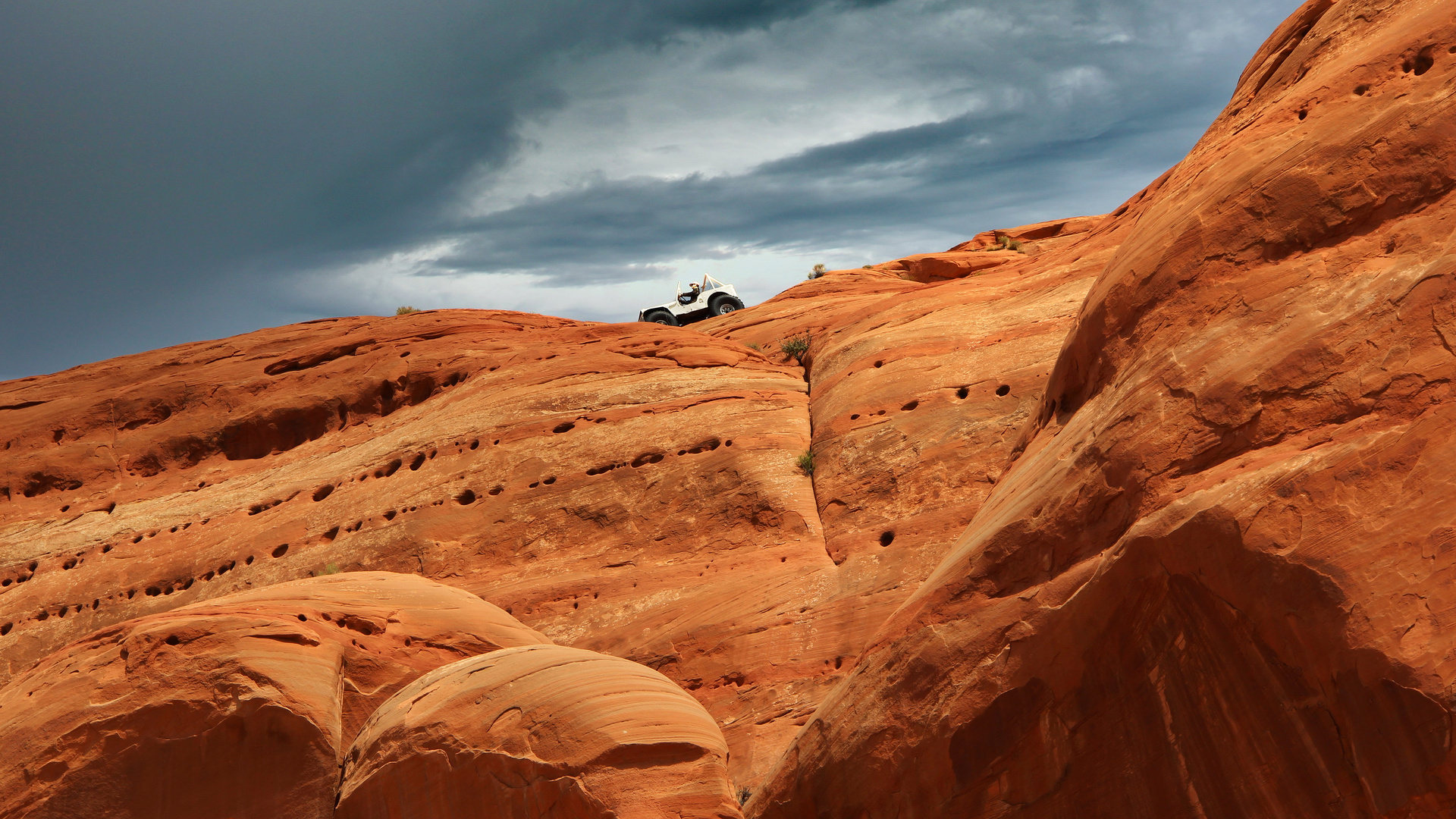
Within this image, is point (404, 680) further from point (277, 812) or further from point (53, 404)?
point (53, 404)

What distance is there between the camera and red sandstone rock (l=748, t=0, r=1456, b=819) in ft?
15.1

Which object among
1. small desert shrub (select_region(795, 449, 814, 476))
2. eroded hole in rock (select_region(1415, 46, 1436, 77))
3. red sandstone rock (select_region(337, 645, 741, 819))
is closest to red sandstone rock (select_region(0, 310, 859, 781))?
small desert shrub (select_region(795, 449, 814, 476))

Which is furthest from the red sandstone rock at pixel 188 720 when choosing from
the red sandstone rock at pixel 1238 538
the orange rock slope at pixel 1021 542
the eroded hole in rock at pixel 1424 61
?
the eroded hole in rock at pixel 1424 61

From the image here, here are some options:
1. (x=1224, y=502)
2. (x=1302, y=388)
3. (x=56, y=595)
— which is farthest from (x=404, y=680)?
(x=56, y=595)

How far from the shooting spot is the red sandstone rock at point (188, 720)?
7.65 m

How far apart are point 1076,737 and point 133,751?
7587 mm

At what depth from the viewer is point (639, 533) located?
1339 cm

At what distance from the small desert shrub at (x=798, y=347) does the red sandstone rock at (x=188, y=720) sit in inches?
441

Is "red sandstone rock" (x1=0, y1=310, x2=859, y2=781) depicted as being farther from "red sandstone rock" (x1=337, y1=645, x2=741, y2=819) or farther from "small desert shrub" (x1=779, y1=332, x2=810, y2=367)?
"red sandstone rock" (x1=337, y1=645, x2=741, y2=819)

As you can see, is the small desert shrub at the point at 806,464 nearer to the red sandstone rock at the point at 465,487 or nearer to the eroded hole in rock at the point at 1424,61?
the red sandstone rock at the point at 465,487

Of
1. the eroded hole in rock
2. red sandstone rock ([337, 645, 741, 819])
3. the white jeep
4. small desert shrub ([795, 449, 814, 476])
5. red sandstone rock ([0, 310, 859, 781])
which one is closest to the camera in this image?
the eroded hole in rock

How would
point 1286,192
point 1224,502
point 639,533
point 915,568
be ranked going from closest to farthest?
point 1224,502 < point 1286,192 < point 915,568 < point 639,533

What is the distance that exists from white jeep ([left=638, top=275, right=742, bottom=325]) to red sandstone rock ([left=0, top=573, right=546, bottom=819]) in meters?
23.8

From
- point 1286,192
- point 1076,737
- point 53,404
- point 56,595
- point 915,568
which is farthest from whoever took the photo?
point 53,404
